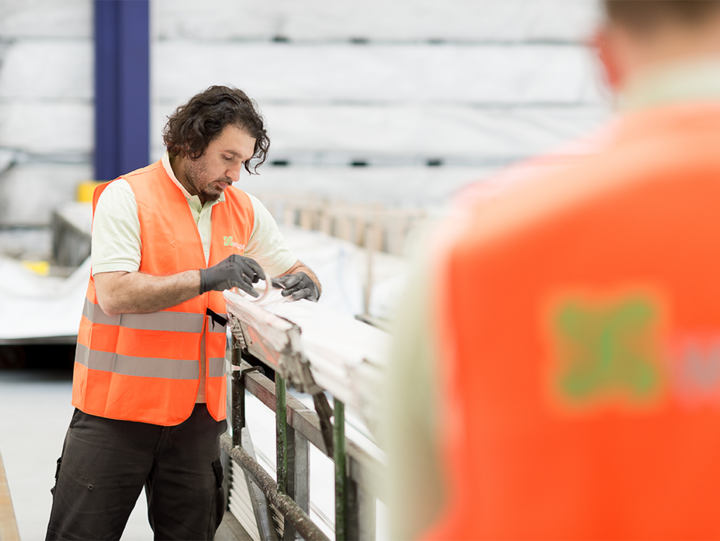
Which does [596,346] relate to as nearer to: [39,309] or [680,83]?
[680,83]

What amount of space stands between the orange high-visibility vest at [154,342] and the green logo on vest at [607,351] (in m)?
1.50

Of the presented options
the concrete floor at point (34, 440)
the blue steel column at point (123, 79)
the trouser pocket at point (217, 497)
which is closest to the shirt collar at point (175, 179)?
the trouser pocket at point (217, 497)

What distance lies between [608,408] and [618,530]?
0.09m

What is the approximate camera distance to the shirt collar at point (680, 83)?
20.4 inches

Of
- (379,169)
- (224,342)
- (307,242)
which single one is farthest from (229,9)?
(224,342)

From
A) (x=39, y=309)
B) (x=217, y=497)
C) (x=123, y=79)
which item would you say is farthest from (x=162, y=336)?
(x=123, y=79)

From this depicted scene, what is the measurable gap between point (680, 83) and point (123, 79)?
8806 mm

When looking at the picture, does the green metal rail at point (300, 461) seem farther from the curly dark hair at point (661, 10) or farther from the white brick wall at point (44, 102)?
the white brick wall at point (44, 102)

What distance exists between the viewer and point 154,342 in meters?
1.88

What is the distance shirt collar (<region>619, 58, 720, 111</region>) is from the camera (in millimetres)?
519

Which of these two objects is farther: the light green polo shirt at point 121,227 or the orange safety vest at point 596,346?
the light green polo shirt at point 121,227

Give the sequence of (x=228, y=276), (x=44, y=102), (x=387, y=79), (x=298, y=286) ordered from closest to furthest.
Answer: (x=228, y=276), (x=298, y=286), (x=44, y=102), (x=387, y=79)

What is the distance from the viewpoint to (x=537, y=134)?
385 inches

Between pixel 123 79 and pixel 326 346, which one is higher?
pixel 123 79
